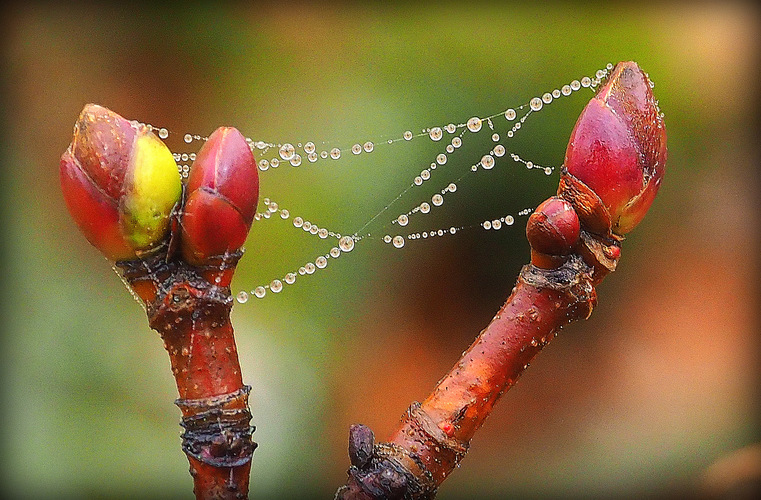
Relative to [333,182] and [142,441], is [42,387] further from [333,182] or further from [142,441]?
[333,182]

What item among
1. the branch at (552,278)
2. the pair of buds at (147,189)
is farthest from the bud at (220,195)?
the branch at (552,278)

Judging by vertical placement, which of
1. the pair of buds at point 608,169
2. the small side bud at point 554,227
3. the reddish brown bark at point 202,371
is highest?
the pair of buds at point 608,169

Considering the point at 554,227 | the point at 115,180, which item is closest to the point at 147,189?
the point at 115,180

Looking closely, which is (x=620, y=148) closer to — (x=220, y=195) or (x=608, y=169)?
(x=608, y=169)

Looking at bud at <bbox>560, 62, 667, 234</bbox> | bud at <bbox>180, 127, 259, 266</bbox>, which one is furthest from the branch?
bud at <bbox>180, 127, 259, 266</bbox>

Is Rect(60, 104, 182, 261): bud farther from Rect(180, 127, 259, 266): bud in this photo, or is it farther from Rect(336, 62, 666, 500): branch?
Rect(336, 62, 666, 500): branch

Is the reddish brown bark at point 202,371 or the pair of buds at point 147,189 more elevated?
the pair of buds at point 147,189

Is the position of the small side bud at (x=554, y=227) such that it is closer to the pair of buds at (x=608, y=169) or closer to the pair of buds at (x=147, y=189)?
the pair of buds at (x=608, y=169)
